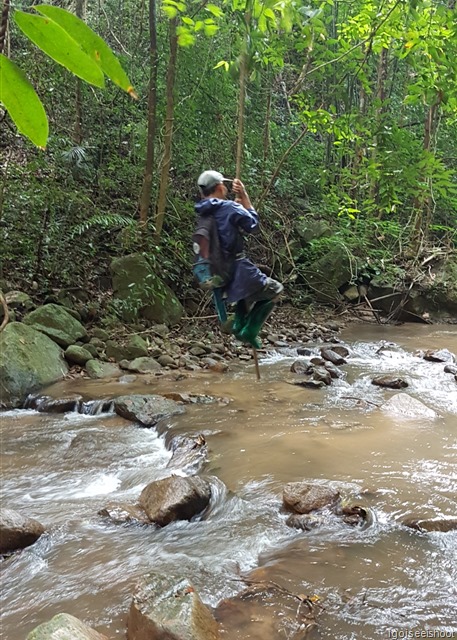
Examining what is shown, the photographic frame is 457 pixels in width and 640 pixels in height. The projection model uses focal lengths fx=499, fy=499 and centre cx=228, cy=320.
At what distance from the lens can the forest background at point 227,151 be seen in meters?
6.56

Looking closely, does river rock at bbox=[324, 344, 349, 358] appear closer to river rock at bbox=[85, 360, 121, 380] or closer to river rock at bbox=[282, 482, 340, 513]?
river rock at bbox=[85, 360, 121, 380]

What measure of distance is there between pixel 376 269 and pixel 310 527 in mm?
8835

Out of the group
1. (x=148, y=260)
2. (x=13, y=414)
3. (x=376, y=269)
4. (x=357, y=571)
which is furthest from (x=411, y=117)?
(x=357, y=571)

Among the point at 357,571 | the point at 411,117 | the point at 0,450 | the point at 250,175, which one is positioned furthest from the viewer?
the point at 411,117

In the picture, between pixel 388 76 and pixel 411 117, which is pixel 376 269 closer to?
pixel 411 117

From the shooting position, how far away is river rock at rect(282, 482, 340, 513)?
311cm

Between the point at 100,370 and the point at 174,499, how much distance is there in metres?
3.54

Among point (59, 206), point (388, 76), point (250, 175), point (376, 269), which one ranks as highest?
point (388, 76)

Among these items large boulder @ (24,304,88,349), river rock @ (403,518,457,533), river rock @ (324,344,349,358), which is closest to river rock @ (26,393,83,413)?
large boulder @ (24,304,88,349)

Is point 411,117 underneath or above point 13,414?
above

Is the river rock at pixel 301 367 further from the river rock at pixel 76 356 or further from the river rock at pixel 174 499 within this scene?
the river rock at pixel 174 499

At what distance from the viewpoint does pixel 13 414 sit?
5.29m

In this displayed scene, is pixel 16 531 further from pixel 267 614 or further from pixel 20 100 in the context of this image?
pixel 20 100

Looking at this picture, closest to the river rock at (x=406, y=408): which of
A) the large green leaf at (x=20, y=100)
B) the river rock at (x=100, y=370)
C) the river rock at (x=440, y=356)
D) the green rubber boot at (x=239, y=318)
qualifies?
the green rubber boot at (x=239, y=318)
